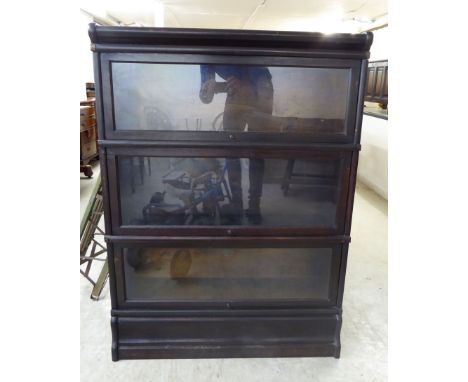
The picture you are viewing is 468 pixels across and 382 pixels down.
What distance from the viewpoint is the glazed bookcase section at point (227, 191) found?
1285mm

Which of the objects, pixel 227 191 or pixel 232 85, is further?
pixel 227 191

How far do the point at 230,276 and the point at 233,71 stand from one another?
825 mm

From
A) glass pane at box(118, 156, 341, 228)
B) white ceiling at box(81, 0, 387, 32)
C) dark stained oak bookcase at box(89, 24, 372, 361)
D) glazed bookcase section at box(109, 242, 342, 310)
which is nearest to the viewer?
dark stained oak bookcase at box(89, 24, 372, 361)

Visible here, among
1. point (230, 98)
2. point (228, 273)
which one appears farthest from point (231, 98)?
point (228, 273)

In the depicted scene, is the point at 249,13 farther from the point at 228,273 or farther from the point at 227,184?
the point at 228,273

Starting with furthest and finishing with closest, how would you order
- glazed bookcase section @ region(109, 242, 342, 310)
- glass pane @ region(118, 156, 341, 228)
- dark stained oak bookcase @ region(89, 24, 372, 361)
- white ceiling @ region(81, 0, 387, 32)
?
white ceiling @ region(81, 0, 387, 32) < glazed bookcase section @ region(109, 242, 342, 310) < glass pane @ region(118, 156, 341, 228) < dark stained oak bookcase @ region(89, 24, 372, 361)

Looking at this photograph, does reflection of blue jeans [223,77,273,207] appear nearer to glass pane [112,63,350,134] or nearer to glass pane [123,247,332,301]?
glass pane [112,63,350,134]

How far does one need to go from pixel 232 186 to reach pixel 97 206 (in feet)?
3.72

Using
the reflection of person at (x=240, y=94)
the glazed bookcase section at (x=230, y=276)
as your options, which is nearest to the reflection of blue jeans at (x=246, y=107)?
the reflection of person at (x=240, y=94)

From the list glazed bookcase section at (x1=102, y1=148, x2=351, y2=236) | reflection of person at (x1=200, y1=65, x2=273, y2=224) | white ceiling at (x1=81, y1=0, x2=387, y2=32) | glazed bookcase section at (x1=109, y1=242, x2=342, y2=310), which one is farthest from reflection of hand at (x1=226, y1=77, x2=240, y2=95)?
white ceiling at (x1=81, y1=0, x2=387, y2=32)

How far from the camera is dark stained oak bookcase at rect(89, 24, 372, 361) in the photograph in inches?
47.0

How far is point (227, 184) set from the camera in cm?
133

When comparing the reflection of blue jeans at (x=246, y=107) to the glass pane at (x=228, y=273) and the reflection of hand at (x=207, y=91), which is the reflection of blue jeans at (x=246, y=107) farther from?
the glass pane at (x=228, y=273)
